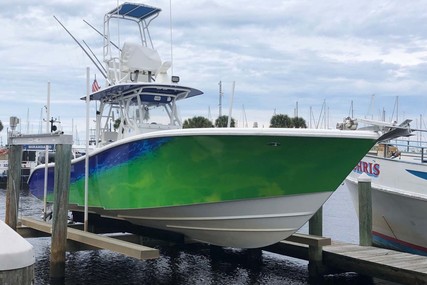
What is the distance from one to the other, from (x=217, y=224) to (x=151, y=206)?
101cm

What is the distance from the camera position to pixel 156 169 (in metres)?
7.57

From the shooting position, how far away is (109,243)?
7.61 metres

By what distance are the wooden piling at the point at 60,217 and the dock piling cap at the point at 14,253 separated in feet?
16.4

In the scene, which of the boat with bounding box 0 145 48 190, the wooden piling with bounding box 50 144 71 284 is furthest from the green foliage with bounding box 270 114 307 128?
the wooden piling with bounding box 50 144 71 284

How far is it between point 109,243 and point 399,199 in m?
5.91

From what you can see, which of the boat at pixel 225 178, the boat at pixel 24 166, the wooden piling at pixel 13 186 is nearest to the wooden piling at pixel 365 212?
the boat at pixel 225 178

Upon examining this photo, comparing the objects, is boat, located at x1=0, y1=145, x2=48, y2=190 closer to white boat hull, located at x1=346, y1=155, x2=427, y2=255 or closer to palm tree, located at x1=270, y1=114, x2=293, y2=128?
palm tree, located at x1=270, y1=114, x2=293, y2=128

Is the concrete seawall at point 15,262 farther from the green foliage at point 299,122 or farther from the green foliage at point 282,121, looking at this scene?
the green foliage at point 299,122

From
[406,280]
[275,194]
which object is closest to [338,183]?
[275,194]

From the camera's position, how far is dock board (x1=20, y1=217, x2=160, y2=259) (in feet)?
22.8

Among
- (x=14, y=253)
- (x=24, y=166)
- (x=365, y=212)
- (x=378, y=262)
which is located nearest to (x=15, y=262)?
(x=14, y=253)

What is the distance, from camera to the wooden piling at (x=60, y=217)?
803 cm

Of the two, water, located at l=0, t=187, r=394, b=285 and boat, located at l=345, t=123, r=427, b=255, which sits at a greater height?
boat, located at l=345, t=123, r=427, b=255

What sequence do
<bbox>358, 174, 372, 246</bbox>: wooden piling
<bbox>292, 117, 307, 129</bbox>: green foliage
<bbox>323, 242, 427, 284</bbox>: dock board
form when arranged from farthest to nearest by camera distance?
<bbox>292, 117, 307, 129</bbox>: green foliage < <bbox>358, 174, 372, 246</bbox>: wooden piling < <bbox>323, 242, 427, 284</bbox>: dock board
